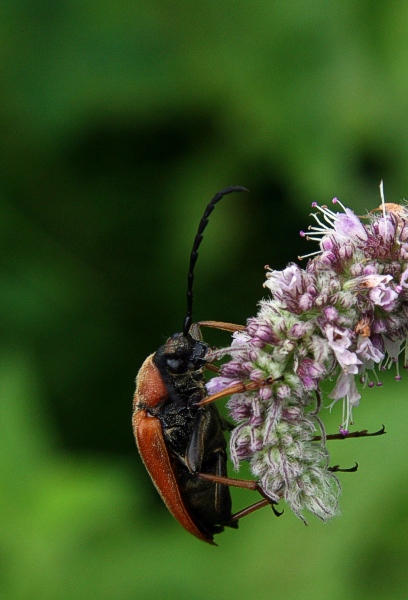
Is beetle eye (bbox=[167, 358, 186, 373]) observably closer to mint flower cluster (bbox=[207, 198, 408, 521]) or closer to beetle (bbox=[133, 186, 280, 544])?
beetle (bbox=[133, 186, 280, 544])

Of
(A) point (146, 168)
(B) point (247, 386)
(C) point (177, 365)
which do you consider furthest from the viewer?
(A) point (146, 168)

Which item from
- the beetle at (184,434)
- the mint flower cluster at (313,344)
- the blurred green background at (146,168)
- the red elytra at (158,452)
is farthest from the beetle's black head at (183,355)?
the blurred green background at (146,168)

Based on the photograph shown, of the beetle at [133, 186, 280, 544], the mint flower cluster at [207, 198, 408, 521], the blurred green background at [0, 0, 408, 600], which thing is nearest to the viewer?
the mint flower cluster at [207, 198, 408, 521]

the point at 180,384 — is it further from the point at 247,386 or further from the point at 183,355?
the point at 247,386

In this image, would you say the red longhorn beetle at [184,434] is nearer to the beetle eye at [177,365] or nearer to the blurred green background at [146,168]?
the beetle eye at [177,365]

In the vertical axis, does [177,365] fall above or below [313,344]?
below

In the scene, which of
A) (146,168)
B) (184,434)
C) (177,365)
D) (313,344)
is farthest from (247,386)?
(146,168)

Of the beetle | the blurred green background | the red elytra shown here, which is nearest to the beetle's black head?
the beetle
